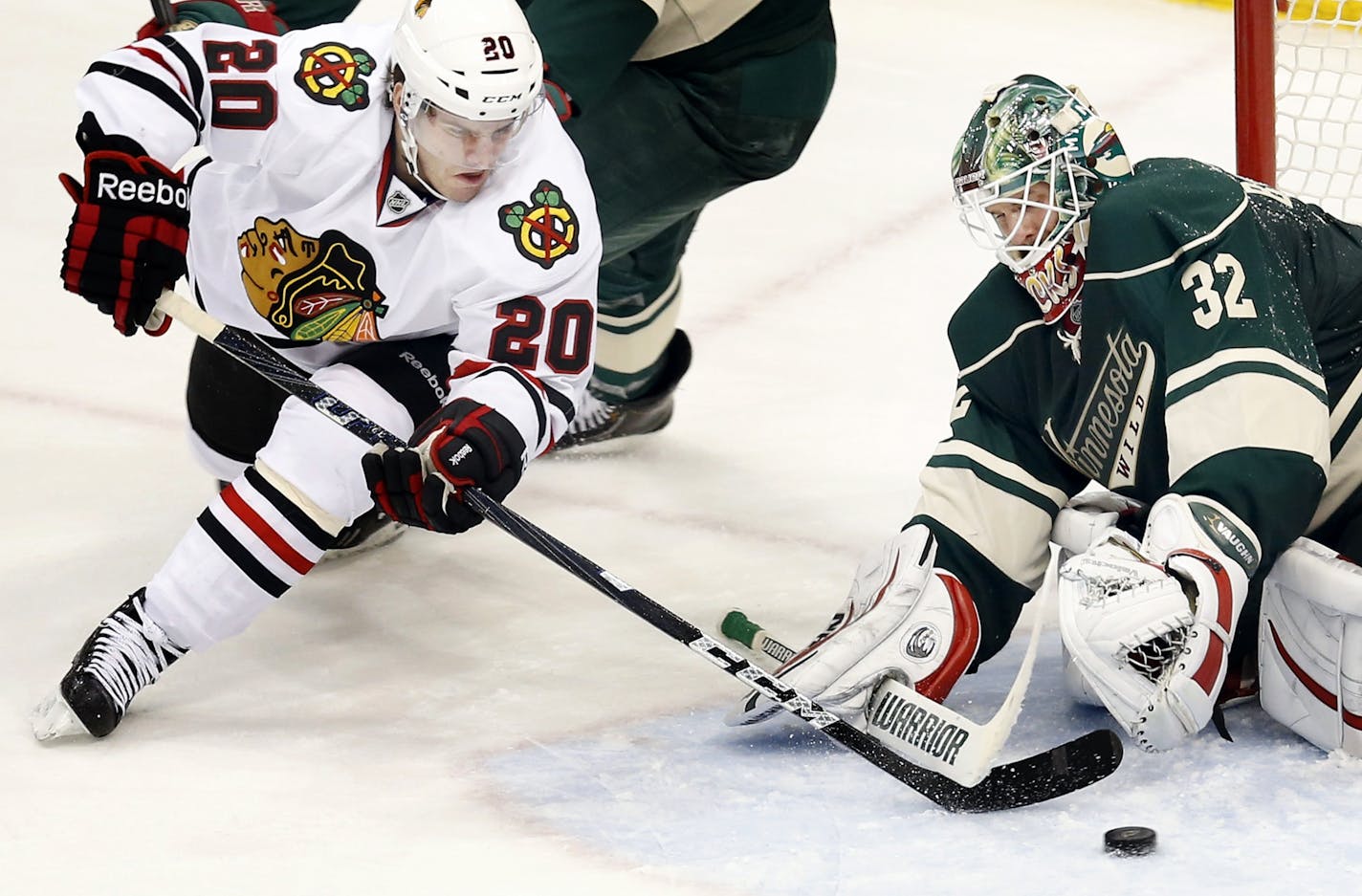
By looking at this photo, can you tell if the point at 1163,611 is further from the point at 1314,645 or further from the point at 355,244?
the point at 355,244

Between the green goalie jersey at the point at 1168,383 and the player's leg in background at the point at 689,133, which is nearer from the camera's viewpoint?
the green goalie jersey at the point at 1168,383

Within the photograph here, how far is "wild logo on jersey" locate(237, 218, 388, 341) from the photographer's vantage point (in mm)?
2588

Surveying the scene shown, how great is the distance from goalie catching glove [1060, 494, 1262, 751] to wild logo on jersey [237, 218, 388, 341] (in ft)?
3.24

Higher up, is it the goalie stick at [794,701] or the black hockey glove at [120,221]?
the black hockey glove at [120,221]

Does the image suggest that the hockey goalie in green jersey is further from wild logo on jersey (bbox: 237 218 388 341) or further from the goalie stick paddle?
wild logo on jersey (bbox: 237 218 388 341)

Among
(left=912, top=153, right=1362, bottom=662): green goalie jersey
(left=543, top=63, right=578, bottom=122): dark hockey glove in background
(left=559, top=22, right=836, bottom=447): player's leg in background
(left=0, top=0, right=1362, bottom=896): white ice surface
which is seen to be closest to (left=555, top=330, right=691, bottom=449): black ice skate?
(left=0, top=0, right=1362, bottom=896): white ice surface

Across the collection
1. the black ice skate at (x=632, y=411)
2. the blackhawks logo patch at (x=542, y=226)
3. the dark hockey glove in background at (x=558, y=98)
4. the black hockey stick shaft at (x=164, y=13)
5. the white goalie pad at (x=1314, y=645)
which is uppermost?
the black hockey stick shaft at (x=164, y=13)

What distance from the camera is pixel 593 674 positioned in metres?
→ 2.67

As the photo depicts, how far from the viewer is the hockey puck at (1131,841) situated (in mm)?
2104

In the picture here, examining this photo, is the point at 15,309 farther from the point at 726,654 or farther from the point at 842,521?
the point at 726,654

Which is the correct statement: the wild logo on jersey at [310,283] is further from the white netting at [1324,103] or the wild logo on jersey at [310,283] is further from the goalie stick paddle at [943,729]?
the white netting at [1324,103]

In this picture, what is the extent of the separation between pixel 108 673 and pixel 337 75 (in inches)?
30.7

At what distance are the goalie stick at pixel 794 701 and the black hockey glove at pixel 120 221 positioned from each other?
7 cm

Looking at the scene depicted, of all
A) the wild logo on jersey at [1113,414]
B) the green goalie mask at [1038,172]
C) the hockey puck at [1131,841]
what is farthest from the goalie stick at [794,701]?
the green goalie mask at [1038,172]
